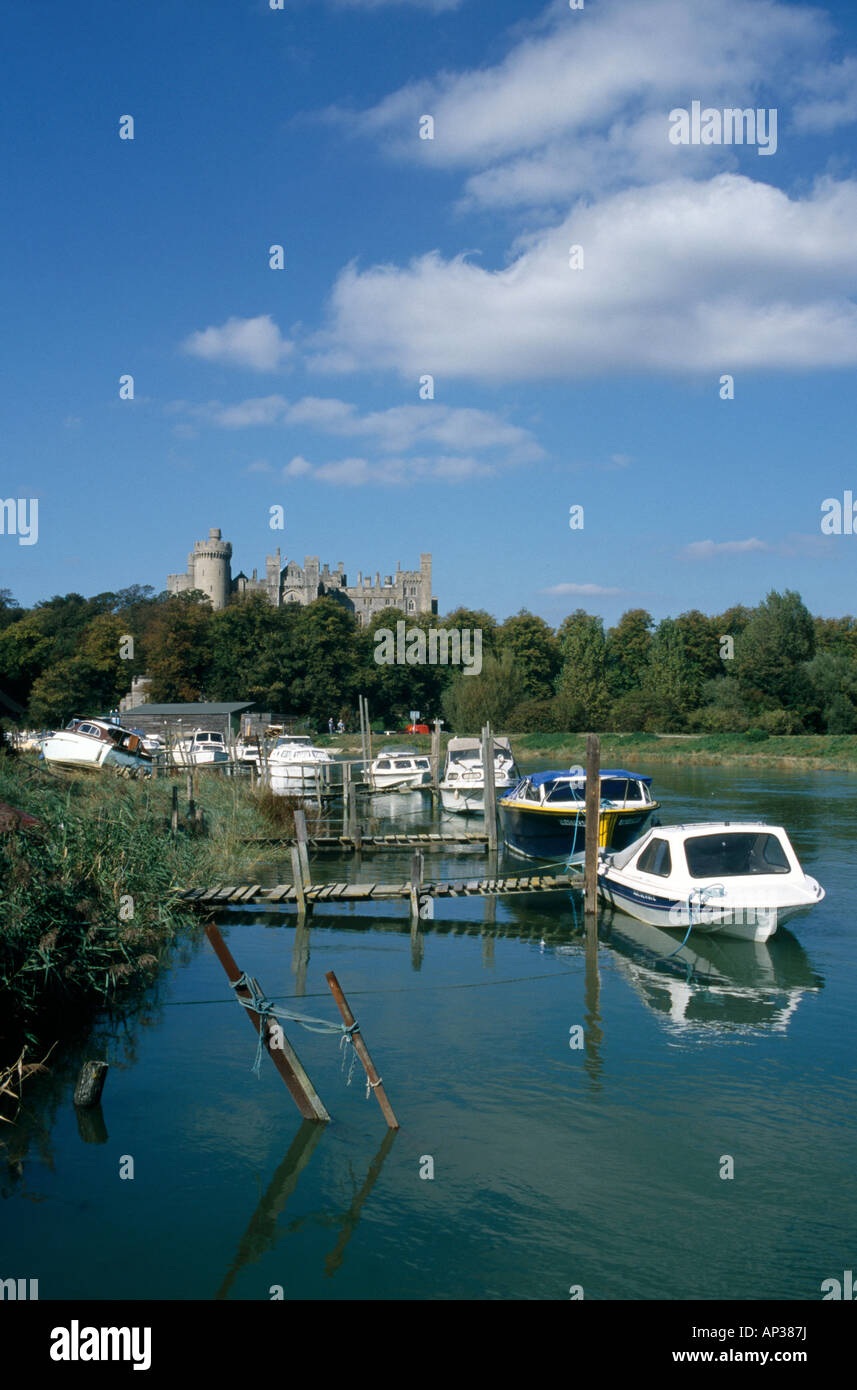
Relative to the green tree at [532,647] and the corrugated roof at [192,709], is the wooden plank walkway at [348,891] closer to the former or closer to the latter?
the corrugated roof at [192,709]

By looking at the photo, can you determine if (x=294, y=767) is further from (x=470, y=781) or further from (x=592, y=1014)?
(x=592, y=1014)

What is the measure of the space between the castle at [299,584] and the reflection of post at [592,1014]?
113 m

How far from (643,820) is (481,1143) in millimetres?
15446

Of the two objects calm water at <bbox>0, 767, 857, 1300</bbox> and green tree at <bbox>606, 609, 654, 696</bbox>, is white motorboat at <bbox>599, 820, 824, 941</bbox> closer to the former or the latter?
calm water at <bbox>0, 767, 857, 1300</bbox>

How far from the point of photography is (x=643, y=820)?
2456cm

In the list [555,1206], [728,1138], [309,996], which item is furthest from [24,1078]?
[728,1138]

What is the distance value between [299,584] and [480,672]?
270 feet

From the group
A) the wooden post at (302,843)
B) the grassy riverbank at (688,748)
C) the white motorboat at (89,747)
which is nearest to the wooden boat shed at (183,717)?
the grassy riverbank at (688,748)

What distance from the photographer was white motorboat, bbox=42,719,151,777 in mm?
35719

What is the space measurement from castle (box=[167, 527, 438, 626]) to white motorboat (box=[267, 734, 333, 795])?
86230 millimetres

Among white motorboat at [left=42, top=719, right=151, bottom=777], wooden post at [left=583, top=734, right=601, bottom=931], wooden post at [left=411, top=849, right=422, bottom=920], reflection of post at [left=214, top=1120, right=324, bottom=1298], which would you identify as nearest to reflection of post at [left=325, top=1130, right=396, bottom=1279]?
reflection of post at [left=214, top=1120, right=324, bottom=1298]

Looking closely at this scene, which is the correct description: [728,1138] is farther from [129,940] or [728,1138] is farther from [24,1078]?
[129,940]

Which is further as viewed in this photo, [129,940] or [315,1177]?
[129,940]

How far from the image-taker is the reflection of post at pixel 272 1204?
798 cm
